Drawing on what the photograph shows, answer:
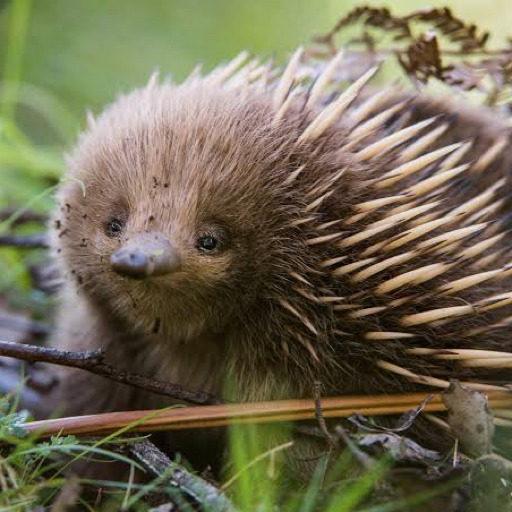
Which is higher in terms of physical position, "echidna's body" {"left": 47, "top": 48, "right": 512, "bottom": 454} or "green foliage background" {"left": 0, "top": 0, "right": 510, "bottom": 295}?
"green foliage background" {"left": 0, "top": 0, "right": 510, "bottom": 295}

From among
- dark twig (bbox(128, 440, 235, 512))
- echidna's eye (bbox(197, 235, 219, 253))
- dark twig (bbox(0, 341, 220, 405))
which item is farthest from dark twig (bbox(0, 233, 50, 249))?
dark twig (bbox(128, 440, 235, 512))

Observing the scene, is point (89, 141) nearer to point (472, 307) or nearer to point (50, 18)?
point (472, 307)

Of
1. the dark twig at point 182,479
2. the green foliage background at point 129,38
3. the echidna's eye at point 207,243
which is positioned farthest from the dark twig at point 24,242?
the dark twig at point 182,479

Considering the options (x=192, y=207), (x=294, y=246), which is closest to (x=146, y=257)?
(x=192, y=207)

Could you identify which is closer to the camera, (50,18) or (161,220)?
(161,220)

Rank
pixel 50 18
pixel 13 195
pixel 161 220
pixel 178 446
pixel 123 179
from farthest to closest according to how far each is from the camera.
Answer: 1. pixel 50 18
2. pixel 13 195
3. pixel 178 446
4. pixel 123 179
5. pixel 161 220

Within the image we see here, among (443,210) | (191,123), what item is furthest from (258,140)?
(443,210)

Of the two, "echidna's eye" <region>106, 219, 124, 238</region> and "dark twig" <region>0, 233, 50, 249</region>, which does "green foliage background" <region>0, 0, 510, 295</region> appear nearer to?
"dark twig" <region>0, 233, 50, 249</region>
